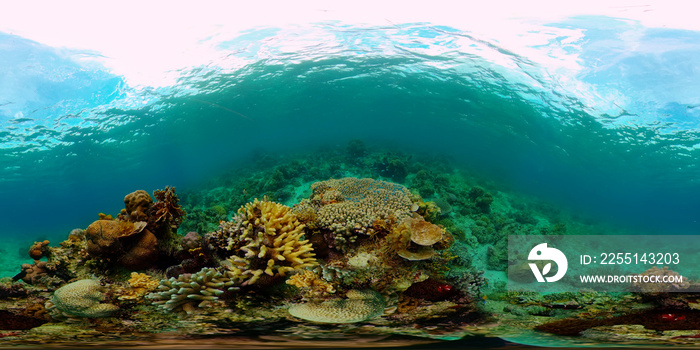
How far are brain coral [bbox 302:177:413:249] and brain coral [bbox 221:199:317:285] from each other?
0.90 metres

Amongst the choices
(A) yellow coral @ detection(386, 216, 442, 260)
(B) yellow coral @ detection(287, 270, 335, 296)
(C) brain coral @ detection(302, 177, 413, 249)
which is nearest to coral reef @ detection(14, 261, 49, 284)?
(B) yellow coral @ detection(287, 270, 335, 296)

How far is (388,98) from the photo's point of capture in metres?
38.0

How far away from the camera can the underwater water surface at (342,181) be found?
460 cm

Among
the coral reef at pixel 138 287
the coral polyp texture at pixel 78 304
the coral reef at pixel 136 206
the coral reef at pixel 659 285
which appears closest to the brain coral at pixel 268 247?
the coral reef at pixel 138 287

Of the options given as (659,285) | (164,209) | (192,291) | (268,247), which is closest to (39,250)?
(164,209)

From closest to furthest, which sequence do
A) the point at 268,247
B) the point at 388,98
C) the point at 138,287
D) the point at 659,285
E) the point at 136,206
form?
the point at 268,247 → the point at 138,287 → the point at 659,285 → the point at 136,206 → the point at 388,98

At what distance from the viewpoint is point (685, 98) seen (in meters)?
19.7

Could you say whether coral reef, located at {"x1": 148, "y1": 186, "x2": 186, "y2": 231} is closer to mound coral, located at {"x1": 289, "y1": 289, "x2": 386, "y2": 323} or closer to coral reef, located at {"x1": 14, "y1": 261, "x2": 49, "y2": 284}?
coral reef, located at {"x1": 14, "y1": 261, "x2": 49, "y2": 284}

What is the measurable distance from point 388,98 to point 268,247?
116 ft

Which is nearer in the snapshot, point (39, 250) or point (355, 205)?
point (39, 250)

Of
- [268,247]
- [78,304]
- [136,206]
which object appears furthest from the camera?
[136,206]

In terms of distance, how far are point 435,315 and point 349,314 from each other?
138cm

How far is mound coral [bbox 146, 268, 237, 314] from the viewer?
14.1 ft

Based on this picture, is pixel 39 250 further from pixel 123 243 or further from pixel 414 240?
pixel 414 240
